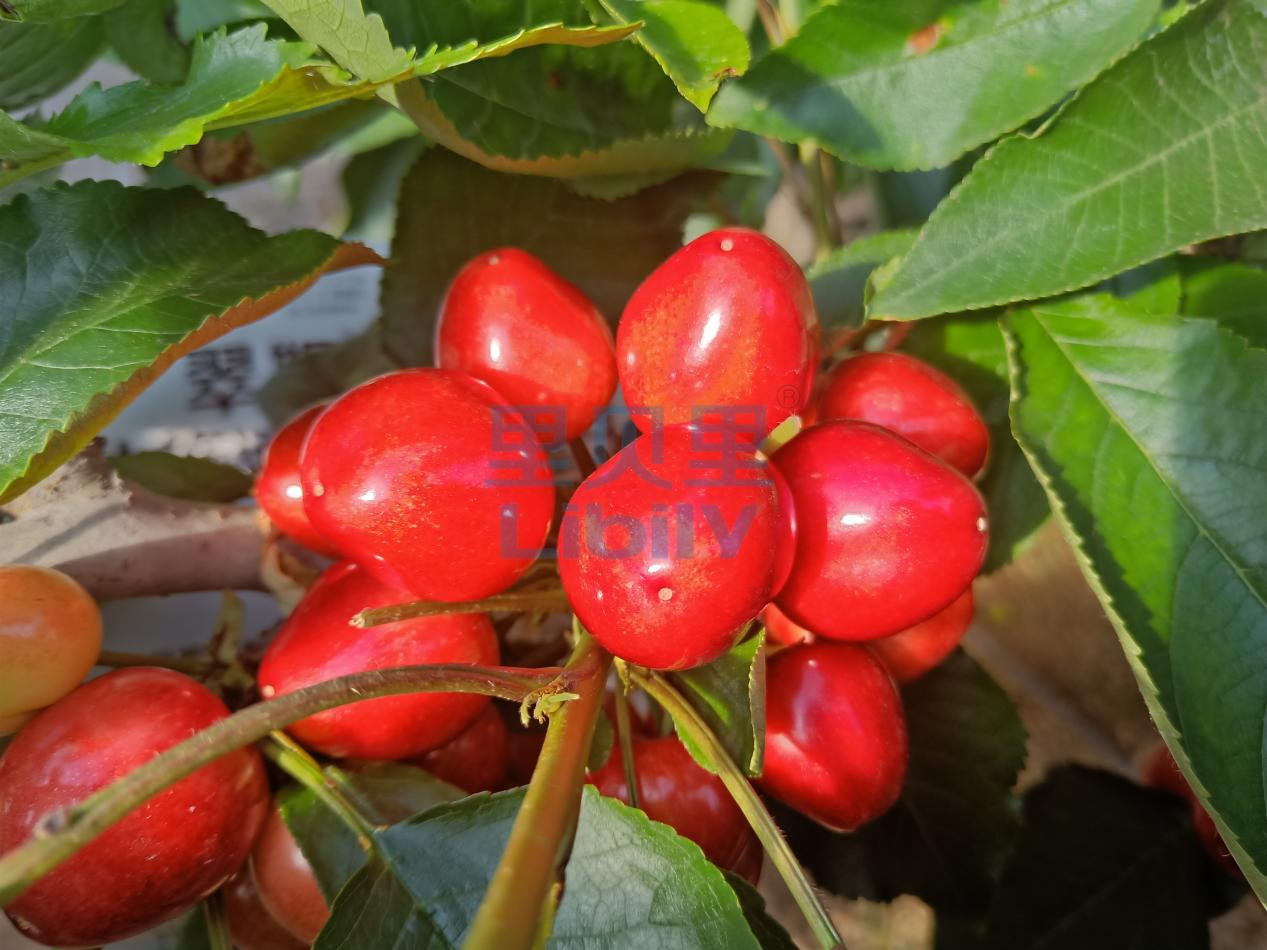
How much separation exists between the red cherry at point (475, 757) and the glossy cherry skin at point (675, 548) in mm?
123

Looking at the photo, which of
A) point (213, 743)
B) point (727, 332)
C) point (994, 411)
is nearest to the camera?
point (213, 743)

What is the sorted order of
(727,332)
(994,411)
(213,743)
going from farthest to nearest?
1. (994,411)
2. (727,332)
3. (213,743)

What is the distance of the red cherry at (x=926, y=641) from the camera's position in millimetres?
400

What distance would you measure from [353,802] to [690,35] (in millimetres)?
280

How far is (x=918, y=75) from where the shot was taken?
37cm

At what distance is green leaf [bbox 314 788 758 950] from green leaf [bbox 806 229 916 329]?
9.0 inches

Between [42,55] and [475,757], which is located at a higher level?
[42,55]

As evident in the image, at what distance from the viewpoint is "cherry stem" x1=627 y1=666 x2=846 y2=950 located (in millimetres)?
278

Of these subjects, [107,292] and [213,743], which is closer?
[213,743]

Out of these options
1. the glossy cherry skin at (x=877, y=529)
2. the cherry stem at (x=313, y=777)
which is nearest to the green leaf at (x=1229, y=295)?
the glossy cherry skin at (x=877, y=529)

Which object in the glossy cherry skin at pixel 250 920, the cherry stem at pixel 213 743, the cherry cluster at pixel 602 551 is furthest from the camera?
the glossy cherry skin at pixel 250 920

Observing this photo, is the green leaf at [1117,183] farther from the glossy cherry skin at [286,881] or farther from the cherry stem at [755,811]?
the glossy cherry skin at [286,881]

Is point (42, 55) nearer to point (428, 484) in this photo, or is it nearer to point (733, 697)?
point (428, 484)

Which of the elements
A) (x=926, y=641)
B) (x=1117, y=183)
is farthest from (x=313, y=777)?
(x=1117, y=183)
